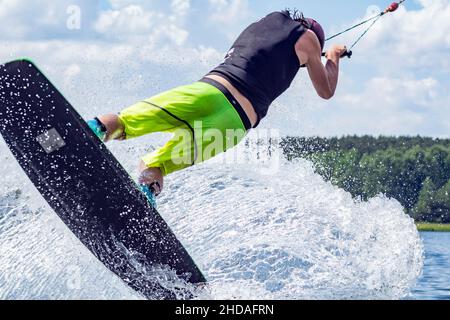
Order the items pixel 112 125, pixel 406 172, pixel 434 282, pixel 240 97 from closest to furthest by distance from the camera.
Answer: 1. pixel 112 125
2. pixel 240 97
3. pixel 434 282
4. pixel 406 172

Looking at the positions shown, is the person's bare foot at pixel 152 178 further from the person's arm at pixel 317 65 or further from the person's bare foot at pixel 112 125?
the person's arm at pixel 317 65

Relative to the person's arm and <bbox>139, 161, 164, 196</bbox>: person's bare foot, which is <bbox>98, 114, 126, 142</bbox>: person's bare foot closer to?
<bbox>139, 161, 164, 196</bbox>: person's bare foot

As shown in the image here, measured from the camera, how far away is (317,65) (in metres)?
7.41

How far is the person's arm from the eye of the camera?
24.1ft

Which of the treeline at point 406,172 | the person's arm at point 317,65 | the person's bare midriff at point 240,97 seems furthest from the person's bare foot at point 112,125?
the treeline at point 406,172

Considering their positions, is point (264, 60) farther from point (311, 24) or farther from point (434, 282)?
point (434, 282)

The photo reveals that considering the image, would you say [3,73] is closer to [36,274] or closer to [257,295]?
[36,274]

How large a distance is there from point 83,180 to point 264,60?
6.34 feet

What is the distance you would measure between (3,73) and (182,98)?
1.57 m

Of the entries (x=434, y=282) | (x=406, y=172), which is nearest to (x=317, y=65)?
(x=434, y=282)

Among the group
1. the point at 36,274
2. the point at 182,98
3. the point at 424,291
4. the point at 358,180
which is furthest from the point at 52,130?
the point at 358,180

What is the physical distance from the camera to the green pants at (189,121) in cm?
708

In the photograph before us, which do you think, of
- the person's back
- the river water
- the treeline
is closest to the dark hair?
the person's back

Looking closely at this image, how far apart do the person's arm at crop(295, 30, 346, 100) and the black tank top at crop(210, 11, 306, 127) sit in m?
0.07
